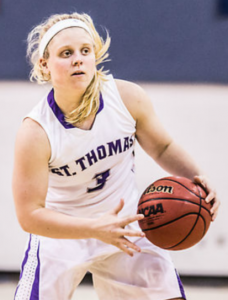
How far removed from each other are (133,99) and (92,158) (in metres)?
0.34

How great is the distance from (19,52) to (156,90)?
3.43 feet

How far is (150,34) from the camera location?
11.3ft

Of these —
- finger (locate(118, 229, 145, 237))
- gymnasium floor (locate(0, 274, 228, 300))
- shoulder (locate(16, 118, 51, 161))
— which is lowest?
gymnasium floor (locate(0, 274, 228, 300))

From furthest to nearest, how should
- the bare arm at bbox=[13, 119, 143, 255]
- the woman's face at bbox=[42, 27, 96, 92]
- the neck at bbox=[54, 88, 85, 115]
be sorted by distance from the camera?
the neck at bbox=[54, 88, 85, 115] → the woman's face at bbox=[42, 27, 96, 92] → the bare arm at bbox=[13, 119, 143, 255]

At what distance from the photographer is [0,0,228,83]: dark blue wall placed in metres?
3.41

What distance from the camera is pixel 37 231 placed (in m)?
2.00

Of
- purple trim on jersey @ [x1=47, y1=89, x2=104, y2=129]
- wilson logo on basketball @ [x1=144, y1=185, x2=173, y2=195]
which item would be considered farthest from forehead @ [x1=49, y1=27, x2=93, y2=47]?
wilson logo on basketball @ [x1=144, y1=185, x2=173, y2=195]

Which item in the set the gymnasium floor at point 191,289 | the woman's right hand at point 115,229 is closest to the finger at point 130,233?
the woman's right hand at point 115,229

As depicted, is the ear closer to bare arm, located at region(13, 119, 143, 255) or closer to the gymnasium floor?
bare arm, located at region(13, 119, 143, 255)

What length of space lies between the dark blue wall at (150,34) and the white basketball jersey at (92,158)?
4.09 ft

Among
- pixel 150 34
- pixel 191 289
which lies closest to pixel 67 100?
pixel 150 34

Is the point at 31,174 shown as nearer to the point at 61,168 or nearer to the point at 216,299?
the point at 61,168

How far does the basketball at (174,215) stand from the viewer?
2004 mm

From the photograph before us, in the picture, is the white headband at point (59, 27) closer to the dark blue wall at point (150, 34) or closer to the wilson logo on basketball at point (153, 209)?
the wilson logo on basketball at point (153, 209)
